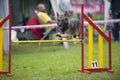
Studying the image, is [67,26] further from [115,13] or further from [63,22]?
[115,13]

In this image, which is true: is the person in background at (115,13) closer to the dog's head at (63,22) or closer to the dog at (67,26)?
the dog at (67,26)

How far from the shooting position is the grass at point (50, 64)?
7422 millimetres

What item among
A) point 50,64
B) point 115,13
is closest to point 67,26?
point 50,64

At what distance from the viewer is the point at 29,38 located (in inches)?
575

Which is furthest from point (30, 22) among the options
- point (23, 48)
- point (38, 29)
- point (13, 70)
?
point (13, 70)

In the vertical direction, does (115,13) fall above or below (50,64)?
above

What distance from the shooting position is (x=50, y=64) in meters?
8.97

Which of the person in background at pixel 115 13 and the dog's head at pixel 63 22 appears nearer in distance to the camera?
the dog's head at pixel 63 22

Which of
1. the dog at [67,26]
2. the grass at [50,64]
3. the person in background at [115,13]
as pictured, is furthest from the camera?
the person in background at [115,13]

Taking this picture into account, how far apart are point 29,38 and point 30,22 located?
0.70 meters

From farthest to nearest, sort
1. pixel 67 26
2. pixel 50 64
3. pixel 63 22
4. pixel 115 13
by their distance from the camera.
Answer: pixel 115 13
pixel 67 26
pixel 63 22
pixel 50 64

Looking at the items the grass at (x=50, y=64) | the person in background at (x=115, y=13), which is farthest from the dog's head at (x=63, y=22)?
the person in background at (x=115, y=13)

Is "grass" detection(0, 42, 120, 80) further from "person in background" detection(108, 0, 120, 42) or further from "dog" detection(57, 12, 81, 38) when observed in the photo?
"person in background" detection(108, 0, 120, 42)

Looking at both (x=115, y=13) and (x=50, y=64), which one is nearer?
(x=50, y=64)
